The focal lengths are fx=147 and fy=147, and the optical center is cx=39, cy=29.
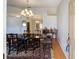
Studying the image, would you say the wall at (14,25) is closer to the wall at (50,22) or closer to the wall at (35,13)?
the wall at (35,13)

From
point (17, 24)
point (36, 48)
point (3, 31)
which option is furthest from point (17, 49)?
point (3, 31)

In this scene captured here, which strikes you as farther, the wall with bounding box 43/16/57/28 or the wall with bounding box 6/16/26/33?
the wall with bounding box 43/16/57/28

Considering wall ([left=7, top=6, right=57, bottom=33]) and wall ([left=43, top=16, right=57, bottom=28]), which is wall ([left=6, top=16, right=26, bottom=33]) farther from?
wall ([left=43, top=16, right=57, bottom=28])

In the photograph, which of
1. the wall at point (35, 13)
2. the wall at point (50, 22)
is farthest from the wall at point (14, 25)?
the wall at point (50, 22)

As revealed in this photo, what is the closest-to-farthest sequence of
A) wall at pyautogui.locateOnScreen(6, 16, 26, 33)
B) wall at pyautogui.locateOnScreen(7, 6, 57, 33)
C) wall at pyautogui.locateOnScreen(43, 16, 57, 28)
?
wall at pyautogui.locateOnScreen(6, 16, 26, 33) → wall at pyautogui.locateOnScreen(7, 6, 57, 33) → wall at pyautogui.locateOnScreen(43, 16, 57, 28)

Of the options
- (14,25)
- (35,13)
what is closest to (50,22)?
(35,13)

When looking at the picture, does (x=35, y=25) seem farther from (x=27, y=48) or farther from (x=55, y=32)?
(x=27, y=48)

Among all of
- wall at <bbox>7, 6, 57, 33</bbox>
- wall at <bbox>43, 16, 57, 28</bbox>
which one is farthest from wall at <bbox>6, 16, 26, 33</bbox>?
wall at <bbox>43, 16, 57, 28</bbox>

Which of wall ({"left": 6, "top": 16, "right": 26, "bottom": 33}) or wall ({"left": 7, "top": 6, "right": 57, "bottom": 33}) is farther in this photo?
wall ({"left": 7, "top": 6, "right": 57, "bottom": 33})

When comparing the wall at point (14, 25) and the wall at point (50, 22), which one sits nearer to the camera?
the wall at point (14, 25)

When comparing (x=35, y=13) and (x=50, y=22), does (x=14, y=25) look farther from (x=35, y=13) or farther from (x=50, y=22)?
(x=50, y=22)

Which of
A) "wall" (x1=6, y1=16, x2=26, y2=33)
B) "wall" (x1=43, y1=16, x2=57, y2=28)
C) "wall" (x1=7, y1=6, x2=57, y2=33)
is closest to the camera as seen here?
"wall" (x1=6, y1=16, x2=26, y2=33)

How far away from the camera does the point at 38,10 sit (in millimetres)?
12195
